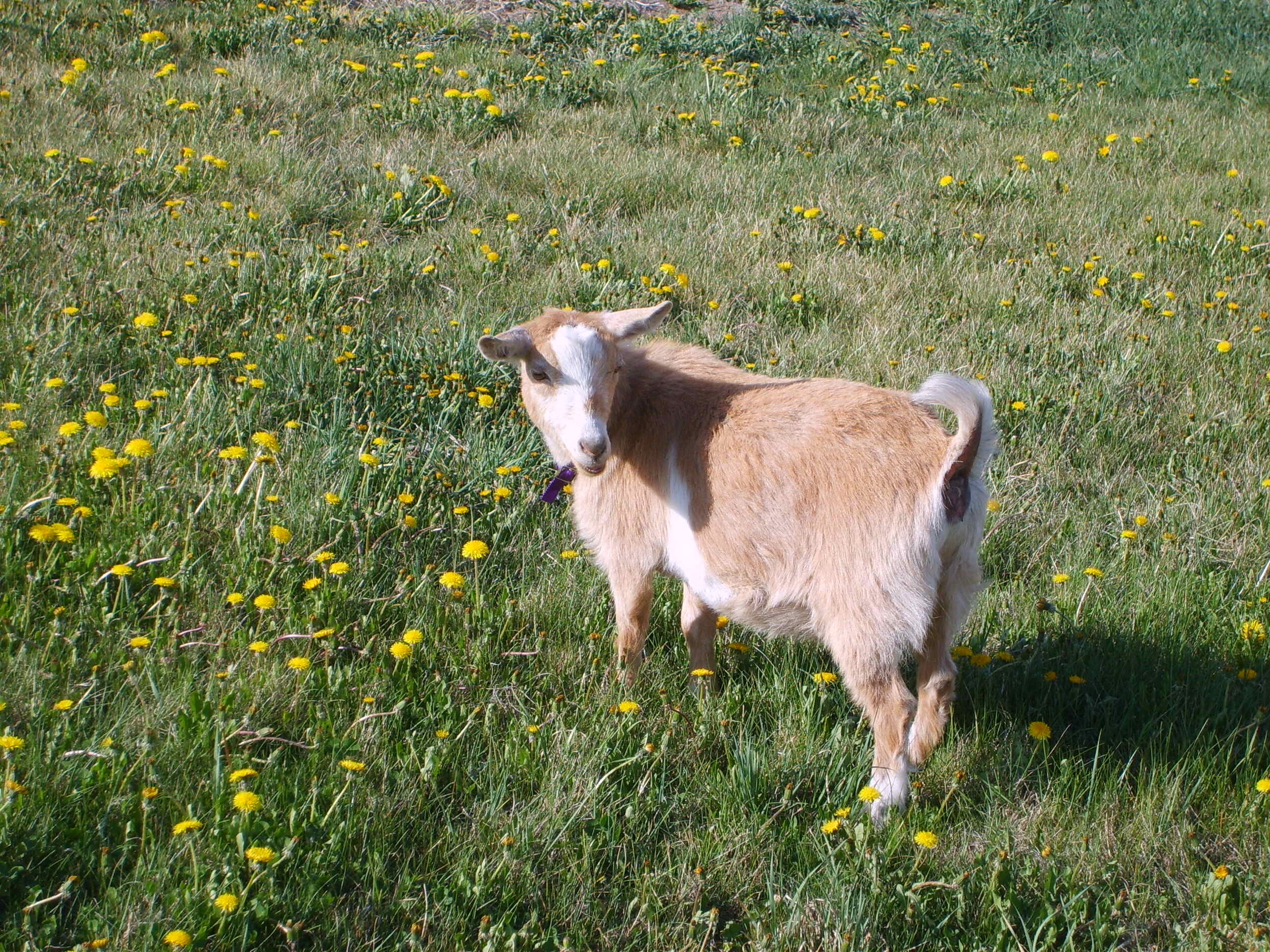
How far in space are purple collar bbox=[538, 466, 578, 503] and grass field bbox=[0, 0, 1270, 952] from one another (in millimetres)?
326

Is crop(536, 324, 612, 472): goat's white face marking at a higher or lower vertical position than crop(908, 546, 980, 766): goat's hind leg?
higher

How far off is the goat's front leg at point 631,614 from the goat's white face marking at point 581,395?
402 millimetres

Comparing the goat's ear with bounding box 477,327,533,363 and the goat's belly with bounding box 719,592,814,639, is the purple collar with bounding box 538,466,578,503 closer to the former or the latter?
the goat's ear with bounding box 477,327,533,363

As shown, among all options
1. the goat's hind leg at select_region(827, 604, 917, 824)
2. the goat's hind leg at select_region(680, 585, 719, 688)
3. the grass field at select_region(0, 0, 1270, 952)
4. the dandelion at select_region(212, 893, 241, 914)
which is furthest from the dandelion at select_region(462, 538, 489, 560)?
the dandelion at select_region(212, 893, 241, 914)

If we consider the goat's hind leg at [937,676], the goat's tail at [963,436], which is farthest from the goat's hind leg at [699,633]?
the goat's tail at [963,436]

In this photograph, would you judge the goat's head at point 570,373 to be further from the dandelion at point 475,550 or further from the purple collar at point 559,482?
the dandelion at point 475,550

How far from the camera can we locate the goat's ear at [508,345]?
3373 mm

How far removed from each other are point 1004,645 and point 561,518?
5.48 ft

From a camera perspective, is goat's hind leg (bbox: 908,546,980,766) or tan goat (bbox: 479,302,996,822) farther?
goat's hind leg (bbox: 908,546,980,766)

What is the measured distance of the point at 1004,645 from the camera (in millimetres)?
3760

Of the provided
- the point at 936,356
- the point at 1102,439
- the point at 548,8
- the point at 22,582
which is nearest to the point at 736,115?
the point at 548,8

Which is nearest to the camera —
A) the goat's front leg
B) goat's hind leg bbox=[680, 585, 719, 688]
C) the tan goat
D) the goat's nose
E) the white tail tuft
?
the white tail tuft

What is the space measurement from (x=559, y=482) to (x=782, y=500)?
2.97ft

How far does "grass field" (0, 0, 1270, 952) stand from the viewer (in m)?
2.64
